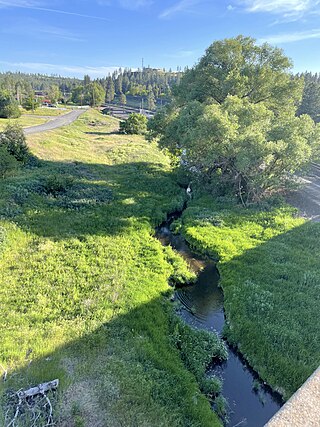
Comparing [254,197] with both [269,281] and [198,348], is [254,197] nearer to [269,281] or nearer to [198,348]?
[269,281]

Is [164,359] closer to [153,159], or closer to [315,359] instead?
[315,359]

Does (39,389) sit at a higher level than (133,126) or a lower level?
lower

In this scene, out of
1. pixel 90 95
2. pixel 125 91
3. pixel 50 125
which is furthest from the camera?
pixel 125 91

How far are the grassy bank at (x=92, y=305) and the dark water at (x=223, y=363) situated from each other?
0.90 metres

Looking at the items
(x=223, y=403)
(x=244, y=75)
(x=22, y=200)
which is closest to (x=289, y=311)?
(x=223, y=403)

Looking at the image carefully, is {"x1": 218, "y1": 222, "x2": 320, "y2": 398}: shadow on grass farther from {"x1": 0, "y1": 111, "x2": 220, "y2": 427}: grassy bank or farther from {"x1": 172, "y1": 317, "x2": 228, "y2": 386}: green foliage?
{"x1": 0, "y1": 111, "x2": 220, "y2": 427}: grassy bank

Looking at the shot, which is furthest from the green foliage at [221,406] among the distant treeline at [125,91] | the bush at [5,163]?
the distant treeline at [125,91]

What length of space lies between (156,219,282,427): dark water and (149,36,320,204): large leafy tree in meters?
7.13

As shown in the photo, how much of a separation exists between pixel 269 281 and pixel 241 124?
40.8 feet

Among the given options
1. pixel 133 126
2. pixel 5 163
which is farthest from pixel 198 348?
pixel 133 126

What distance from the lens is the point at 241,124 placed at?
72.2 feet

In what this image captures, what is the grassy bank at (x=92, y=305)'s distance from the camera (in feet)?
26.0

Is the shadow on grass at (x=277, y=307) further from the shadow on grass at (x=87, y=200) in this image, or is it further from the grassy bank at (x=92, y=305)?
the shadow on grass at (x=87, y=200)

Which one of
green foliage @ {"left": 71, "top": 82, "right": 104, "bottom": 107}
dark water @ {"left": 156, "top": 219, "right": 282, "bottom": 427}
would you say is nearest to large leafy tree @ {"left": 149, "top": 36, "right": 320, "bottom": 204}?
dark water @ {"left": 156, "top": 219, "right": 282, "bottom": 427}
